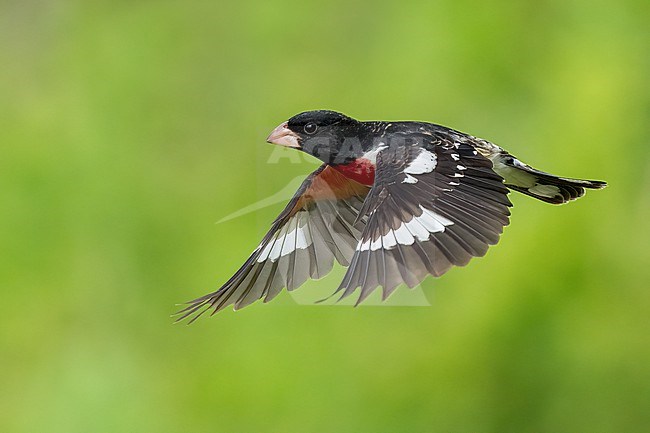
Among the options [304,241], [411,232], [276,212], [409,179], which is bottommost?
[276,212]

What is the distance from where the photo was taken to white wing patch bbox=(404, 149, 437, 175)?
375 cm

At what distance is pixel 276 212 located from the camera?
6754mm

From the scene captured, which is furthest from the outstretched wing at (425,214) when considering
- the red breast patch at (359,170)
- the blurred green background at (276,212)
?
the blurred green background at (276,212)

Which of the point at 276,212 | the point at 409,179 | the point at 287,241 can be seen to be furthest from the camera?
the point at 276,212

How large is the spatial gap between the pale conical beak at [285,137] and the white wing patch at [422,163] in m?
0.45

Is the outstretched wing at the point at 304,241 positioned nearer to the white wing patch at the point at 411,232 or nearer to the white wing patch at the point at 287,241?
the white wing patch at the point at 287,241

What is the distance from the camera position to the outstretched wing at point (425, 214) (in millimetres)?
3432

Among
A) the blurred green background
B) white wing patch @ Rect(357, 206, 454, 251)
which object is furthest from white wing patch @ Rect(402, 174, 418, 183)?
the blurred green background

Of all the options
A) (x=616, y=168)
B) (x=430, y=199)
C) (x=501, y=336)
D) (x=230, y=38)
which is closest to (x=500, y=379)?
(x=501, y=336)

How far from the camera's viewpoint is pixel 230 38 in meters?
8.37

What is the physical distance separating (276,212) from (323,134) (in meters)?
2.76

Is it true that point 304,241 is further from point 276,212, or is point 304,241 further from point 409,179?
point 276,212

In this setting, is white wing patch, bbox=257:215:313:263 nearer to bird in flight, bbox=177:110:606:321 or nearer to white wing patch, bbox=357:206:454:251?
bird in flight, bbox=177:110:606:321

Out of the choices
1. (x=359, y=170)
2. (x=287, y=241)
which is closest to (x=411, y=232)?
(x=359, y=170)
